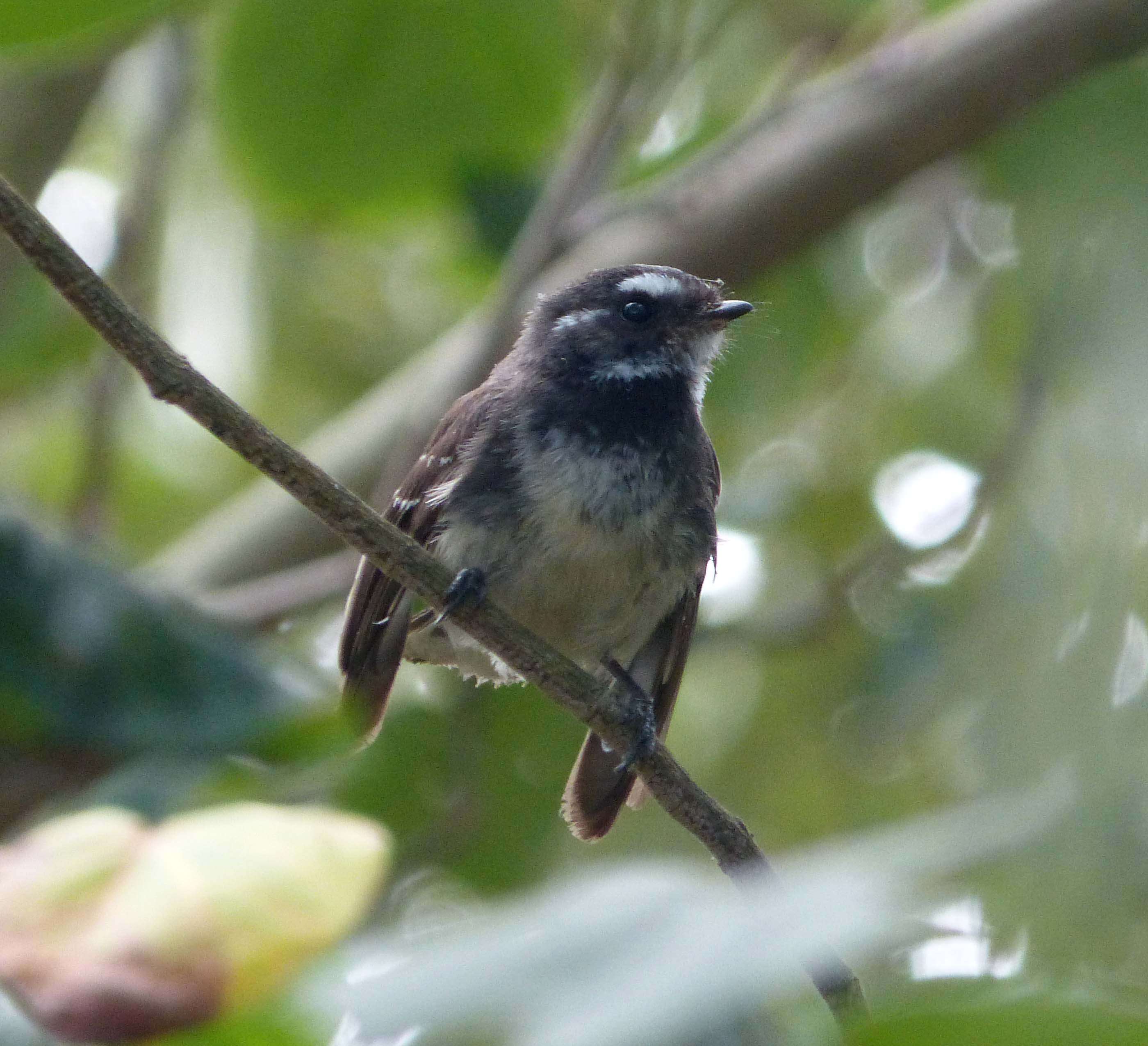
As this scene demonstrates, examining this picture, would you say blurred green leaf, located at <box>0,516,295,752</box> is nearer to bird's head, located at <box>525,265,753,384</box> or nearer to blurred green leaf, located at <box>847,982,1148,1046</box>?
bird's head, located at <box>525,265,753,384</box>

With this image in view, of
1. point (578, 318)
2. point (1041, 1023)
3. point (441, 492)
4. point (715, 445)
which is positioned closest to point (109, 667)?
point (441, 492)

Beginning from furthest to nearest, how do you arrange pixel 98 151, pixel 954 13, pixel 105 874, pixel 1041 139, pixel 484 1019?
pixel 98 151 → pixel 954 13 → pixel 1041 139 → pixel 105 874 → pixel 484 1019

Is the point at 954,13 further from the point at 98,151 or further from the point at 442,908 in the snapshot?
the point at 98,151

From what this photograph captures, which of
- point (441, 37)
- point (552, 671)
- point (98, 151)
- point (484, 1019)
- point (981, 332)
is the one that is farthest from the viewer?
point (98, 151)

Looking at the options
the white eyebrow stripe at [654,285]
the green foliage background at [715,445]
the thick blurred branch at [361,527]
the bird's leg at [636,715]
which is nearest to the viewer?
the thick blurred branch at [361,527]

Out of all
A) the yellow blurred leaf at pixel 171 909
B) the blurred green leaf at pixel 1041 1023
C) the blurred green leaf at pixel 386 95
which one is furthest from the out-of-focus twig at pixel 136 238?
the blurred green leaf at pixel 1041 1023

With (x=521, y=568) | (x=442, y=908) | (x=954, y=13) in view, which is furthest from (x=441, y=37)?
(x=442, y=908)

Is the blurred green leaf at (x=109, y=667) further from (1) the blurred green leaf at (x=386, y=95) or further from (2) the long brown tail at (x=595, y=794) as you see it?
(1) the blurred green leaf at (x=386, y=95)
